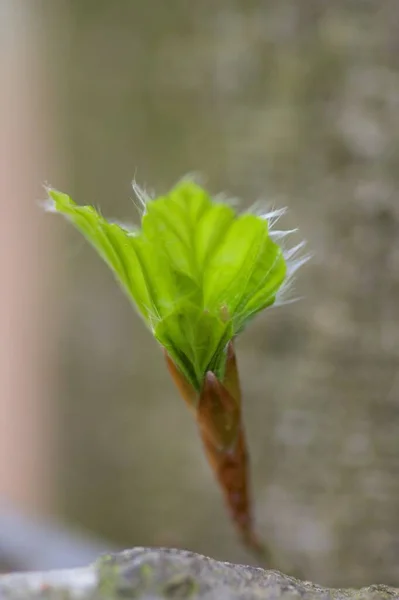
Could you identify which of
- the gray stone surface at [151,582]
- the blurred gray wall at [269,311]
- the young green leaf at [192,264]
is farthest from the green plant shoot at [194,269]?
the blurred gray wall at [269,311]

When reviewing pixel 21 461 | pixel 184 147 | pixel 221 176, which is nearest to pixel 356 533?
pixel 221 176

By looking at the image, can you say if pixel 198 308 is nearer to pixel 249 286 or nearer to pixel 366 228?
pixel 249 286


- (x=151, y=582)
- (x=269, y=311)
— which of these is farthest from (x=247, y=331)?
(x=151, y=582)

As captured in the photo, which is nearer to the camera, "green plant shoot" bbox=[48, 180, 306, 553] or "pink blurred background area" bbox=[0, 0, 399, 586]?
"green plant shoot" bbox=[48, 180, 306, 553]

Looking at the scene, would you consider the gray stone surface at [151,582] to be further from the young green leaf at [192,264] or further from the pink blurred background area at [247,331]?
the pink blurred background area at [247,331]

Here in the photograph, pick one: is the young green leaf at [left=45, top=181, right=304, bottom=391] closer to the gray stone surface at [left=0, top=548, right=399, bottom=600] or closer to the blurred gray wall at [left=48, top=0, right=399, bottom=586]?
the gray stone surface at [left=0, top=548, right=399, bottom=600]

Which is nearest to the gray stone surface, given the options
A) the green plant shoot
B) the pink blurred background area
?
the green plant shoot

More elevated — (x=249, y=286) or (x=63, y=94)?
(x=63, y=94)
